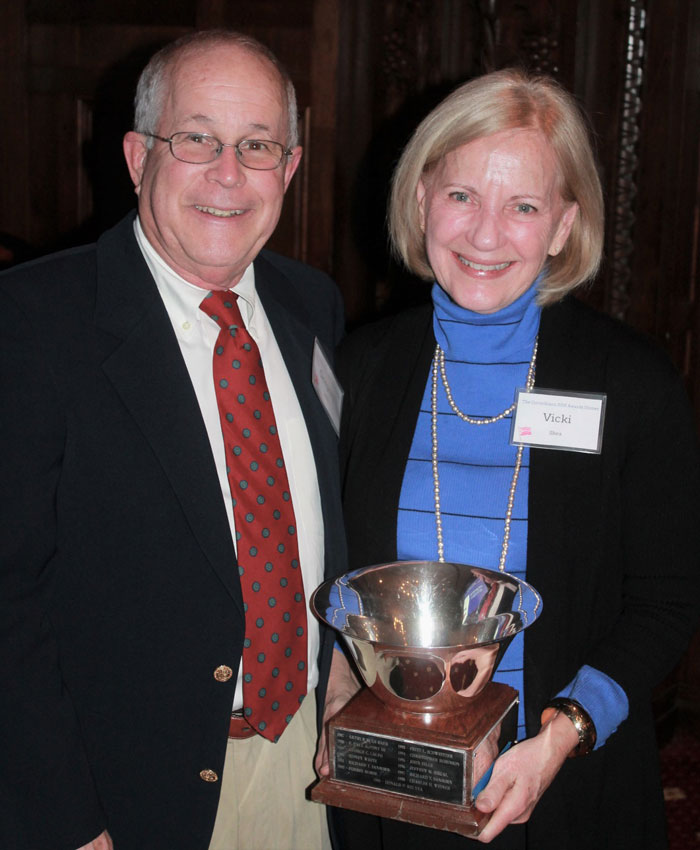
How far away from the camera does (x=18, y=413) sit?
1.40 metres

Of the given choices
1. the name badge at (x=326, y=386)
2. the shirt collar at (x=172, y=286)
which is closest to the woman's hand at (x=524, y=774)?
the name badge at (x=326, y=386)

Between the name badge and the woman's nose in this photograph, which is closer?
the woman's nose

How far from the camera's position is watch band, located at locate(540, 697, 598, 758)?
1574 mm

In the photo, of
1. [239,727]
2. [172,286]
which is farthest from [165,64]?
[239,727]

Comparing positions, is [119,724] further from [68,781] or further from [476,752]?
[476,752]

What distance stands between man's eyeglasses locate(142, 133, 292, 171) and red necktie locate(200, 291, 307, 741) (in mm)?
242

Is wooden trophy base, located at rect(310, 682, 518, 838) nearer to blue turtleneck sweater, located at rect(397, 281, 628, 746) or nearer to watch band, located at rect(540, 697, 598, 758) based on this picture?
watch band, located at rect(540, 697, 598, 758)

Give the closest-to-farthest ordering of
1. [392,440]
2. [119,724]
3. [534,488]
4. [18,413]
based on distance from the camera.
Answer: [18,413], [119,724], [534,488], [392,440]

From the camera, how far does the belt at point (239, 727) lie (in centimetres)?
163

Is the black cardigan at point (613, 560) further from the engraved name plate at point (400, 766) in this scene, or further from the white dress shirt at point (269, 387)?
the engraved name plate at point (400, 766)

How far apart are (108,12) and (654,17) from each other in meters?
2.06

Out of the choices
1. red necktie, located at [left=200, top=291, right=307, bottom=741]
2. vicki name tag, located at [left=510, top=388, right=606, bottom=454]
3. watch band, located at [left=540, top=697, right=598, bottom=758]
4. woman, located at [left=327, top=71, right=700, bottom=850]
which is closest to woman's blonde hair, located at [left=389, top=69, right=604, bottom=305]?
woman, located at [left=327, top=71, right=700, bottom=850]

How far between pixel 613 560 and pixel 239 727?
2.45 feet

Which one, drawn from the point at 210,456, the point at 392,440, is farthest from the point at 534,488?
the point at 210,456
